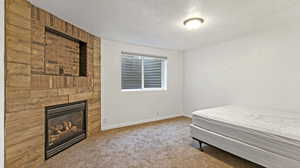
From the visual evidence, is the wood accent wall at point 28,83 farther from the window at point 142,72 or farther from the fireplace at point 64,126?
the window at point 142,72

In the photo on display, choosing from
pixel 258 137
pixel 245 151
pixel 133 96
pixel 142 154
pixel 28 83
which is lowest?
pixel 142 154

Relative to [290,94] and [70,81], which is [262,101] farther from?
[70,81]

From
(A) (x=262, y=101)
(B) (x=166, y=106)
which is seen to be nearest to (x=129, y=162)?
(B) (x=166, y=106)

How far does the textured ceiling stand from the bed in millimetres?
1584

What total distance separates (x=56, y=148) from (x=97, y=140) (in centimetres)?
71

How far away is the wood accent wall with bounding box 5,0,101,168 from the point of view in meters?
1.64

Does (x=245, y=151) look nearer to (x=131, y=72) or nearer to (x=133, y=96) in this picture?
(x=133, y=96)

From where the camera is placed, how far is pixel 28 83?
1.83m

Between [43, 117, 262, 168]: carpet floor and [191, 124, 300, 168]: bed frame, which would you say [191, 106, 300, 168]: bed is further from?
[43, 117, 262, 168]: carpet floor

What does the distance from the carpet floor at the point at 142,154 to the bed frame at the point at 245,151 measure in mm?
235

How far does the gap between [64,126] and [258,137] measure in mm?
3046

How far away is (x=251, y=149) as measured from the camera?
179 cm

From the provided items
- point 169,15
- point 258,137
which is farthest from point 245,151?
point 169,15

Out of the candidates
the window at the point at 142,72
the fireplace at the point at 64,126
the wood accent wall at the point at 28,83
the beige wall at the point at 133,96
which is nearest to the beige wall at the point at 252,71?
the beige wall at the point at 133,96
